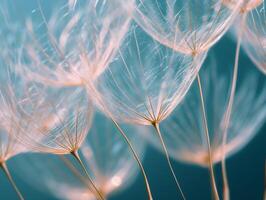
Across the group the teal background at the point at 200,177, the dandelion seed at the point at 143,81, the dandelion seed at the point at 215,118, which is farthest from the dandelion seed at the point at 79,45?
the teal background at the point at 200,177

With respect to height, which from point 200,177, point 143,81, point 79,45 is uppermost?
point 79,45

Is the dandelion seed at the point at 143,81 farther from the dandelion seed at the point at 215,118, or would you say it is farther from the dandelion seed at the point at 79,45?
the dandelion seed at the point at 215,118

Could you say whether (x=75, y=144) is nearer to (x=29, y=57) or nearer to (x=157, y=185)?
(x=29, y=57)

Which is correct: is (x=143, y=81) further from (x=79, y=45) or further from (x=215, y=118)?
(x=215, y=118)

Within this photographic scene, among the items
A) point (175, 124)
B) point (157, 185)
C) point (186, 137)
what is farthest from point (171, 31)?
point (157, 185)

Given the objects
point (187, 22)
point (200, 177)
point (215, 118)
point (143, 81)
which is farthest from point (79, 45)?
point (200, 177)

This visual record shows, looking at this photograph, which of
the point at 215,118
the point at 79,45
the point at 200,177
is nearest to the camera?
the point at 79,45

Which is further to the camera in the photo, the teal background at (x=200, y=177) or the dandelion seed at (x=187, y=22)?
the teal background at (x=200, y=177)

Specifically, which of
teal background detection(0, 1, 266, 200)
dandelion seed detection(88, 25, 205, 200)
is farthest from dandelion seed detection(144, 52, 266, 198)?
teal background detection(0, 1, 266, 200)

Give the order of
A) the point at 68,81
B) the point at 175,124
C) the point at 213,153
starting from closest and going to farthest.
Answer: the point at 68,81 < the point at 213,153 < the point at 175,124
